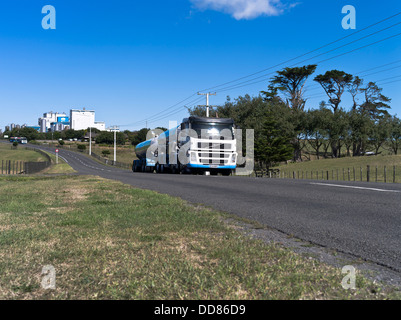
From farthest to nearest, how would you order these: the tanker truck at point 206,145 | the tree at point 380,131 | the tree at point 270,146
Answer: the tree at point 380,131 → the tree at point 270,146 → the tanker truck at point 206,145

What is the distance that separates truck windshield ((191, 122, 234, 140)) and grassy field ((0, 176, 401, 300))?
2013 centimetres

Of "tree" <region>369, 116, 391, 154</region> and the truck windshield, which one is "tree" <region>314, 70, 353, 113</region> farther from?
the truck windshield

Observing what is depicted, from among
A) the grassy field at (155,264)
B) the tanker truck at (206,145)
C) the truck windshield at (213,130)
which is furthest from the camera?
the truck windshield at (213,130)

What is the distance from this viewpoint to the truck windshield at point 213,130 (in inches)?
1054

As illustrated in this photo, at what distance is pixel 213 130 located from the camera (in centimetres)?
2705

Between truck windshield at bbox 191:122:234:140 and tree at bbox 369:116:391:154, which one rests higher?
tree at bbox 369:116:391:154

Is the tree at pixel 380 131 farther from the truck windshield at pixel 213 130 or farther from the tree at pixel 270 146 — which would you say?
the truck windshield at pixel 213 130

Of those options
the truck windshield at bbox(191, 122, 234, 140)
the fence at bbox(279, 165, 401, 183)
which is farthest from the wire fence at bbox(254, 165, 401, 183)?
the truck windshield at bbox(191, 122, 234, 140)

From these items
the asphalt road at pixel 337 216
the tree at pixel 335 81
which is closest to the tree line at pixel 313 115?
the tree at pixel 335 81

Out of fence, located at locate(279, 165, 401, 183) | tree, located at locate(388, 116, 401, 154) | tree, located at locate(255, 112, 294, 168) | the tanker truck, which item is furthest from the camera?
tree, located at locate(388, 116, 401, 154)

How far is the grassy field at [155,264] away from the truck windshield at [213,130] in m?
20.1

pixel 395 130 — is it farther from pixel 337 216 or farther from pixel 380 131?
pixel 337 216

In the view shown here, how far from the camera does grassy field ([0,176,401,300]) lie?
323 centimetres

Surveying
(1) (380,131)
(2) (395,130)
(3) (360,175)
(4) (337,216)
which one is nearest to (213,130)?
(3) (360,175)
